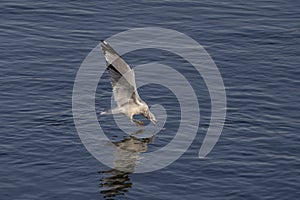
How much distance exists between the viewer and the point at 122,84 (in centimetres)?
2698

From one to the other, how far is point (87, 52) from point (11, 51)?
359 cm

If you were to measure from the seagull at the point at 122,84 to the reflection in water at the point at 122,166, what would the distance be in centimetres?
117

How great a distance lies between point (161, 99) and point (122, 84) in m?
5.57

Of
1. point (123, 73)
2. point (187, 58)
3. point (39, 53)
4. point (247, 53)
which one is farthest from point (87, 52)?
point (123, 73)

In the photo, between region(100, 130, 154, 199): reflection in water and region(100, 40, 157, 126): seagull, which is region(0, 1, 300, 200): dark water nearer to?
region(100, 130, 154, 199): reflection in water

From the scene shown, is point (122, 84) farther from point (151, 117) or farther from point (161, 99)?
point (161, 99)

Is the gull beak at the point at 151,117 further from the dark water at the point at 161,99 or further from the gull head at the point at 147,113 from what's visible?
the dark water at the point at 161,99

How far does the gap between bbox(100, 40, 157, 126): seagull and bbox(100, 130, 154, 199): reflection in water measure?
1166 millimetres

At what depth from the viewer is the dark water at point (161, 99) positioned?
25453 millimetres

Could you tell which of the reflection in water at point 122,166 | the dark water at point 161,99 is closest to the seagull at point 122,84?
the reflection in water at point 122,166

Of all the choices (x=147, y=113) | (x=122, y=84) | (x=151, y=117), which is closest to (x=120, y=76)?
(x=122, y=84)

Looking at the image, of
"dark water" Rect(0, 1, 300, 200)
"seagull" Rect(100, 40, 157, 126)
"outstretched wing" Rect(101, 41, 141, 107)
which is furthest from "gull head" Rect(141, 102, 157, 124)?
"dark water" Rect(0, 1, 300, 200)

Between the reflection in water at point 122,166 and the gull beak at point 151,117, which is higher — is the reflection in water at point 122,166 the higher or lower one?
the lower one

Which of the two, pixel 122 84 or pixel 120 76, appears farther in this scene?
pixel 122 84
